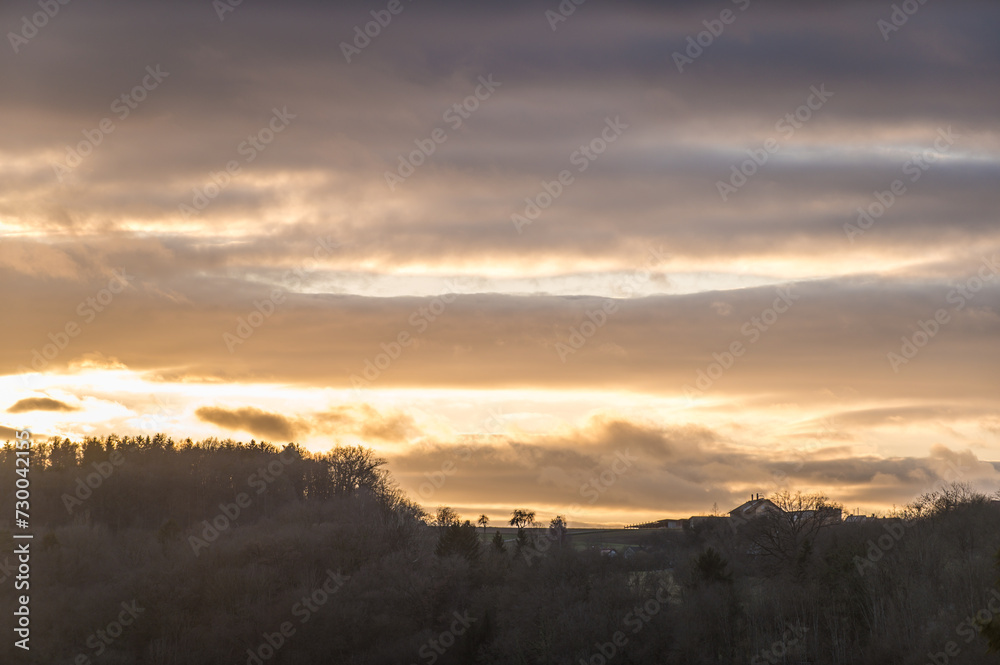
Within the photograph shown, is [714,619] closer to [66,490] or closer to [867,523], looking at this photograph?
[867,523]

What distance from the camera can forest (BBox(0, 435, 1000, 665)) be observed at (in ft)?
224

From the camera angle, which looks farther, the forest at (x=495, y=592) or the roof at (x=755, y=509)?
the roof at (x=755, y=509)

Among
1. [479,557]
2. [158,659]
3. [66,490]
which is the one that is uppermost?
[66,490]

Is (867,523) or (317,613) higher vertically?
(867,523)

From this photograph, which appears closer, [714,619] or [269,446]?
[714,619]

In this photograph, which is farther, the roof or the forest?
the roof

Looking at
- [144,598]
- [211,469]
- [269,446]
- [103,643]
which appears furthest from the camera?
[269,446]

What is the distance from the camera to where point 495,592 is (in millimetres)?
84625

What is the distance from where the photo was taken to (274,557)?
329 ft

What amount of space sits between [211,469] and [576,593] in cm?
8526

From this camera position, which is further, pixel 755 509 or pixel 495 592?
pixel 755 509

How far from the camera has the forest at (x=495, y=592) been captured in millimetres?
68375

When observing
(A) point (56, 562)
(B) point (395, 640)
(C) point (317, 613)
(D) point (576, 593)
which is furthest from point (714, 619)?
(A) point (56, 562)

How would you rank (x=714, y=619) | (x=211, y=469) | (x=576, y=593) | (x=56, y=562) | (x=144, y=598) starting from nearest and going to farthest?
(x=714, y=619)
(x=576, y=593)
(x=144, y=598)
(x=56, y=562)
(x=211, y=469)
